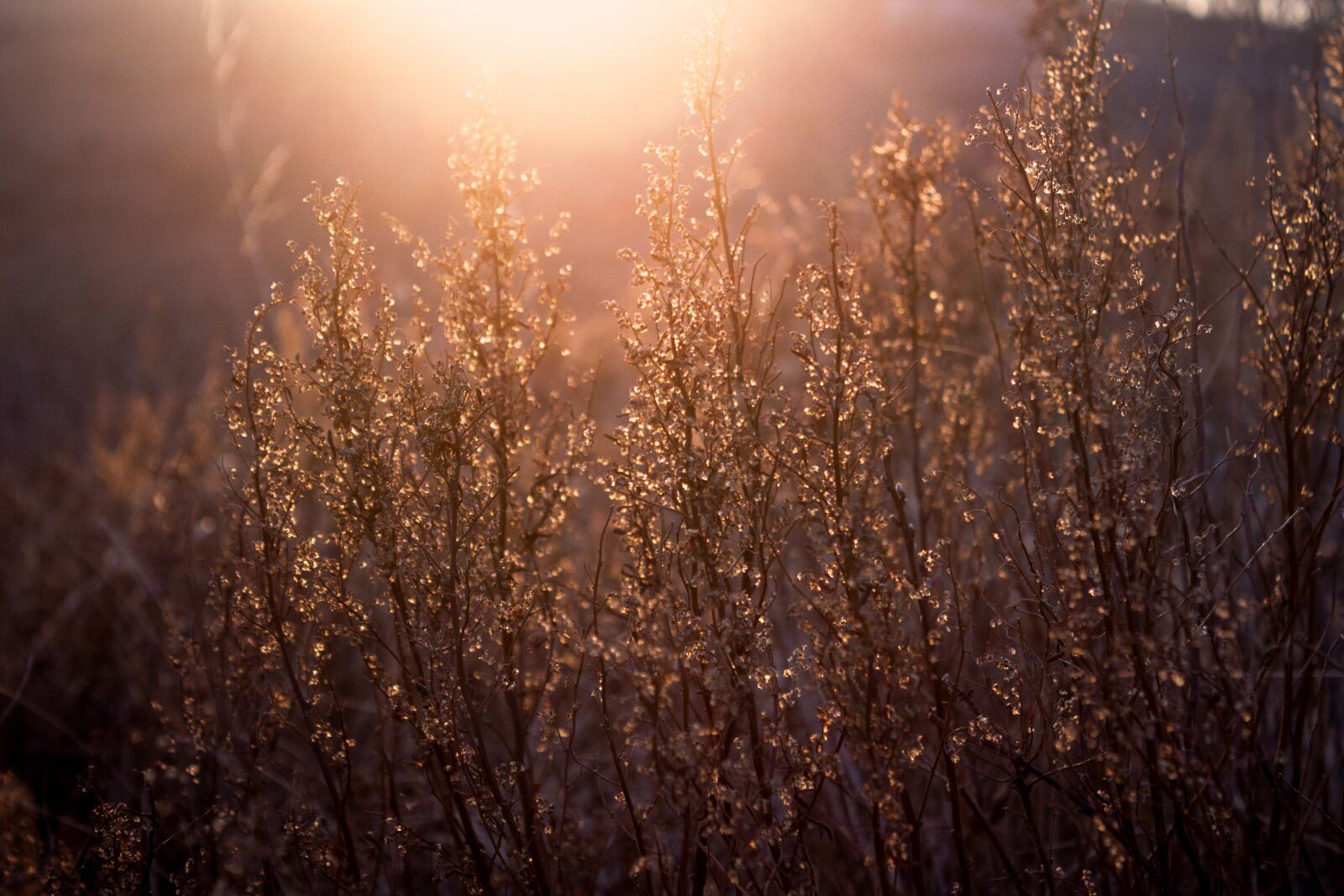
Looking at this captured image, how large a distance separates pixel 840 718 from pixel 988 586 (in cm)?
137

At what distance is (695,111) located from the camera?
5.81ft

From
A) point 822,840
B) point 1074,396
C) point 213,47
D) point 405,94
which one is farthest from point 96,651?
point 405,94

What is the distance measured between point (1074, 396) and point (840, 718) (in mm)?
634

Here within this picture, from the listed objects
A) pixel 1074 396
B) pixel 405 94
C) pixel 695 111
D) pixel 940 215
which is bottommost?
pixel 1074 396

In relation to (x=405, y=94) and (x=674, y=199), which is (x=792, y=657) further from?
(x=405, y=94)

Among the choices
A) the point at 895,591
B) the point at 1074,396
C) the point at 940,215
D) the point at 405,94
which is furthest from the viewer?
the point at 405,94

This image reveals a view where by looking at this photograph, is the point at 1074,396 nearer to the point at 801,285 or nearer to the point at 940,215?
the point at 801,285

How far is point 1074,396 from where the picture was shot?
1438 millimetres

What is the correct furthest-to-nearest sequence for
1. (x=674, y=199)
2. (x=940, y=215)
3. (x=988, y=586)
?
(x=988, y=586) → (x=940, y=215) → (x=674, y=199)

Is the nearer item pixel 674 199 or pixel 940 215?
pixel 674 199

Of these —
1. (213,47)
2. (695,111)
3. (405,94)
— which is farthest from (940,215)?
(405,94)

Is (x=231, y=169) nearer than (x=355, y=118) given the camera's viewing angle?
Yes

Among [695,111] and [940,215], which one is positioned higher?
[940,215]

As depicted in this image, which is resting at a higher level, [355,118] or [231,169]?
[355,118]
